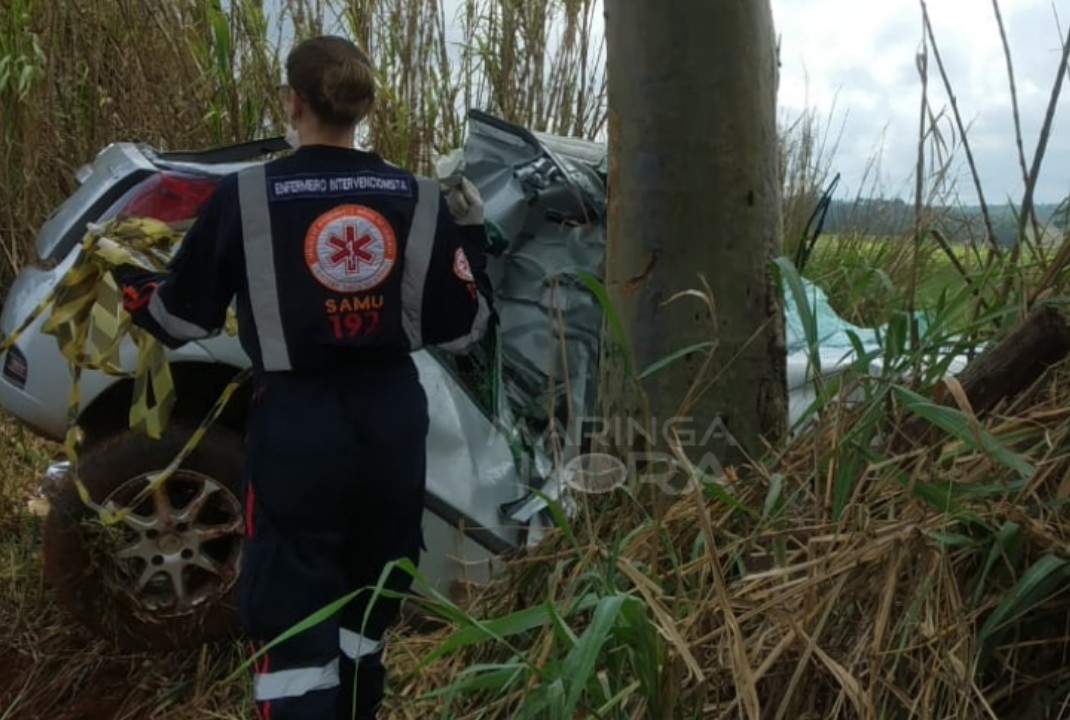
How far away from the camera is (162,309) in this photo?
3.03m

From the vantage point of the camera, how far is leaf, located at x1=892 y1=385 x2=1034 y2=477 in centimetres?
219

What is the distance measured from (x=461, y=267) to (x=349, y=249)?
1.05 feet

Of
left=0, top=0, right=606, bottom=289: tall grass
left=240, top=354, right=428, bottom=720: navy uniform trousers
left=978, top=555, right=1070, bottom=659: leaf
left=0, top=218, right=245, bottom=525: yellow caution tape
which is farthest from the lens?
left=0, top=0, right=606, bottom=289: tall grass

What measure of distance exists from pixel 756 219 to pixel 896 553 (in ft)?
3.25

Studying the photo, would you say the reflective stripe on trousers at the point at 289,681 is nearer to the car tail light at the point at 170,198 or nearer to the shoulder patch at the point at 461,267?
the shoulder patch at the point at 461,267

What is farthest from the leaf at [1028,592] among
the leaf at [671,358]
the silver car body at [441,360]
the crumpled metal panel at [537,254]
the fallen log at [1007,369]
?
the crumpled metal panel at [537,254]

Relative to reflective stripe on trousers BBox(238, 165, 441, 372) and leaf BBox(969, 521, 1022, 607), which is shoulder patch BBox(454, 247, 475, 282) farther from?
leaf BBox(969, 521, 1022, 607)

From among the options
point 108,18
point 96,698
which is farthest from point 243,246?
point 108,18

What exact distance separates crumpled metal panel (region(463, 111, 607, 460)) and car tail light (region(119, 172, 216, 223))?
3.12ft

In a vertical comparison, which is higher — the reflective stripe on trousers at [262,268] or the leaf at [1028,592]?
the reflective stripe on trousers at [262,268]

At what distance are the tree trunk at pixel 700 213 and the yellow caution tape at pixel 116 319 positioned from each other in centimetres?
113

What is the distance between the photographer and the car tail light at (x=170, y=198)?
13.4 ft

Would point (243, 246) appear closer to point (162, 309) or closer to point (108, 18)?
point (162, 309)

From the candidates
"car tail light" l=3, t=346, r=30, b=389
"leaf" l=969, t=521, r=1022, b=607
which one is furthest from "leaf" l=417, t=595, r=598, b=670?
"car tail light" l=3, t=346, r=30, b=389
